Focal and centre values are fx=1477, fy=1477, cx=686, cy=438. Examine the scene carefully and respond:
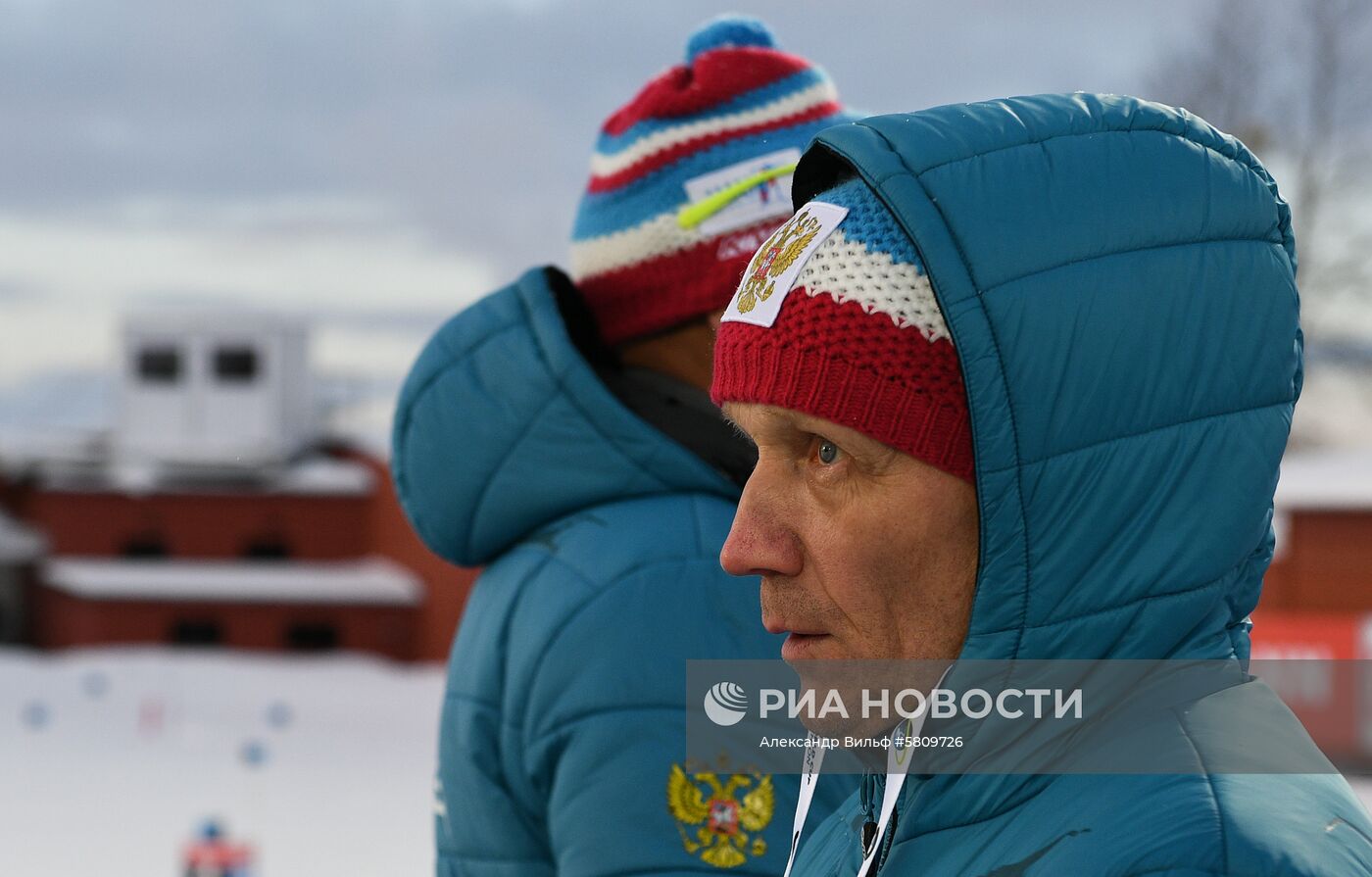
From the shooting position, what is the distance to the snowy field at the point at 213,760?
8.27 metres

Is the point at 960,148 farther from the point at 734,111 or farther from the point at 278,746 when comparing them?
the point at 278,746

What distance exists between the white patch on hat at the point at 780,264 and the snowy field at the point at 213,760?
7.22 meters

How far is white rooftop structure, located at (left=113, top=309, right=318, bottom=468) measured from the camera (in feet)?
50.6

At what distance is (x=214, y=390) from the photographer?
15727 mm

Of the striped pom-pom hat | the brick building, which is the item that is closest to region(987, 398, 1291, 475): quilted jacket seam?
the striped pom-pom hat

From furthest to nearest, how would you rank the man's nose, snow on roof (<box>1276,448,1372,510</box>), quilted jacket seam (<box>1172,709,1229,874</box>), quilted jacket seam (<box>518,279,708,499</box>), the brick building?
the brick building, snow on roof (<box>1276,448,1372,510</box>), quilted jacket seam (<box>518,279,708,499</box>), the man's nose, quilted jacket seam (<box>1172,709,1229,874</box>)

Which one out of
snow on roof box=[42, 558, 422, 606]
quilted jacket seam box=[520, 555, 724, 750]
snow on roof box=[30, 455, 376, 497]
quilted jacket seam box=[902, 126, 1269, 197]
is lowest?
snow on roof box=[42, 558, 422, 606]

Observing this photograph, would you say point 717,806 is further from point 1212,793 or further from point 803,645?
point 1212,793

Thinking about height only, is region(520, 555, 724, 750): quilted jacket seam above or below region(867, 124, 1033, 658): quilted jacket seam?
below

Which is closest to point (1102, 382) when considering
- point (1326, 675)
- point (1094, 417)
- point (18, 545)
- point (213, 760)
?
point (1094, 417)

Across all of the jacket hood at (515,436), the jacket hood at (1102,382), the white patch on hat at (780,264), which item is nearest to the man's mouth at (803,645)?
the jacket hood at (1102,382)

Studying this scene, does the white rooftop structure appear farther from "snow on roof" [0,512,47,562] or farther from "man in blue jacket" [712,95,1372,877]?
"man in blue jacket" [712,95,1372,877]

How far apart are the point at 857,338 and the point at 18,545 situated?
1676 cm

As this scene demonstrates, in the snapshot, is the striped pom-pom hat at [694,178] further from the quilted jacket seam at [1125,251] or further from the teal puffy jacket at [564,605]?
the quilted jacket seam at [1125,251]
